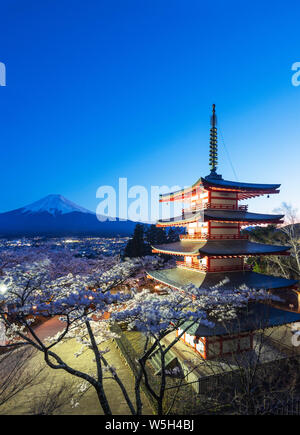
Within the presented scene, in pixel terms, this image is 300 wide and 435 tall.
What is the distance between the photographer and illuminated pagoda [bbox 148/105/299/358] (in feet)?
34.7

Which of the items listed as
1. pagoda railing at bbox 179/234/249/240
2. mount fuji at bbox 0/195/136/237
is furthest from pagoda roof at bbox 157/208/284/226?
mount fuji at bbox 0/195/136/237

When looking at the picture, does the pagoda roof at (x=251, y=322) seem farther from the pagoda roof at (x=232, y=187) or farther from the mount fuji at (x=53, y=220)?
the mount fuji at (x=53, y=220)

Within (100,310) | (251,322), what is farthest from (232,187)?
(100,310)

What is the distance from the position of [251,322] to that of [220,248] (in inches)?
155

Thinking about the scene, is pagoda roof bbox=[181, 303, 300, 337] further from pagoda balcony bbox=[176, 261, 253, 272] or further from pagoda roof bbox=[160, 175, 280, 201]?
pagoda roof bbox=[160, 175, 280, 201]

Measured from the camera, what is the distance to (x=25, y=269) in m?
8.79

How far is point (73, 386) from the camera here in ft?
31.7

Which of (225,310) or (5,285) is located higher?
(5,285)

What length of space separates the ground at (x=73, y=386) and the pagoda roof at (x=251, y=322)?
3889mm

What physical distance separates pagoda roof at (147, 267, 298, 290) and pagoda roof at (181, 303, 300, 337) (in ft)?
3.86
